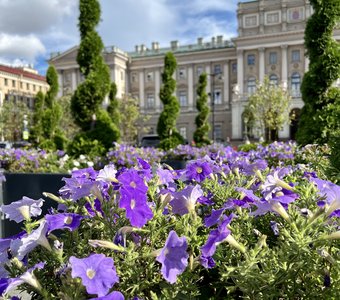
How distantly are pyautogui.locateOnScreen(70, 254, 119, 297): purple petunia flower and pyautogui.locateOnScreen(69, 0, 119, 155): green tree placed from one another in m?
9.13

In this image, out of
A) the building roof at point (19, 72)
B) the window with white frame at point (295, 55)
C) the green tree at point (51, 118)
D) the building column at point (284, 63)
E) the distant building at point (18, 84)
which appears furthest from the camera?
the building roof at point (19, 72)

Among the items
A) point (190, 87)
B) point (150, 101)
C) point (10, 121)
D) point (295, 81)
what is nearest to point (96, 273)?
point (10, 121)

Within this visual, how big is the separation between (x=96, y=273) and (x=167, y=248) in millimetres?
198

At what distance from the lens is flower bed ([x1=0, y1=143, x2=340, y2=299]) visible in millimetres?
1016

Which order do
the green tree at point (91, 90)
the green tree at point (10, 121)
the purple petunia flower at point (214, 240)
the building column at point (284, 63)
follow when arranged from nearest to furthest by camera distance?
the purple petunia flower at point (214, 240), the green tree at point (91, 90), the green tree at point (10, 121), the building column at point (284, 63)

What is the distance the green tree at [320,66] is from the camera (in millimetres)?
8367

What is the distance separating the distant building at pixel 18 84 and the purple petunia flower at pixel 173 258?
→ 79949mm

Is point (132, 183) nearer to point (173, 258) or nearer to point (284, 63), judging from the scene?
point (173, 258)

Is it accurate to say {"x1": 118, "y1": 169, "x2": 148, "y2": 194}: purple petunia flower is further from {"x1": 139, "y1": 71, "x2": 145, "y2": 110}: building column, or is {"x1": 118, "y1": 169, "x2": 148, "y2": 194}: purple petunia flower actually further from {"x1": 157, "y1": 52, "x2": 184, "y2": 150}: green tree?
{"x1": 139, "y1": 71, "x2": 145, "y2": 110}: building column

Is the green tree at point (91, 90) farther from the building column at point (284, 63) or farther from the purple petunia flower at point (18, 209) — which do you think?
the building column at point (284, 63)

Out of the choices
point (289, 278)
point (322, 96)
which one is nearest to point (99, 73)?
point (322, 96)

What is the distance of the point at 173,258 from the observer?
103cm

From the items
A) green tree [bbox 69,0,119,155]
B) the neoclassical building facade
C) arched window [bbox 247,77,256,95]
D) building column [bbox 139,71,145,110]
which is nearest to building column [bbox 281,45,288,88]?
the neoclassical building facade

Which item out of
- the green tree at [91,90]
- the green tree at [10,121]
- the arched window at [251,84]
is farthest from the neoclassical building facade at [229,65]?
the green tree at [91,90]
